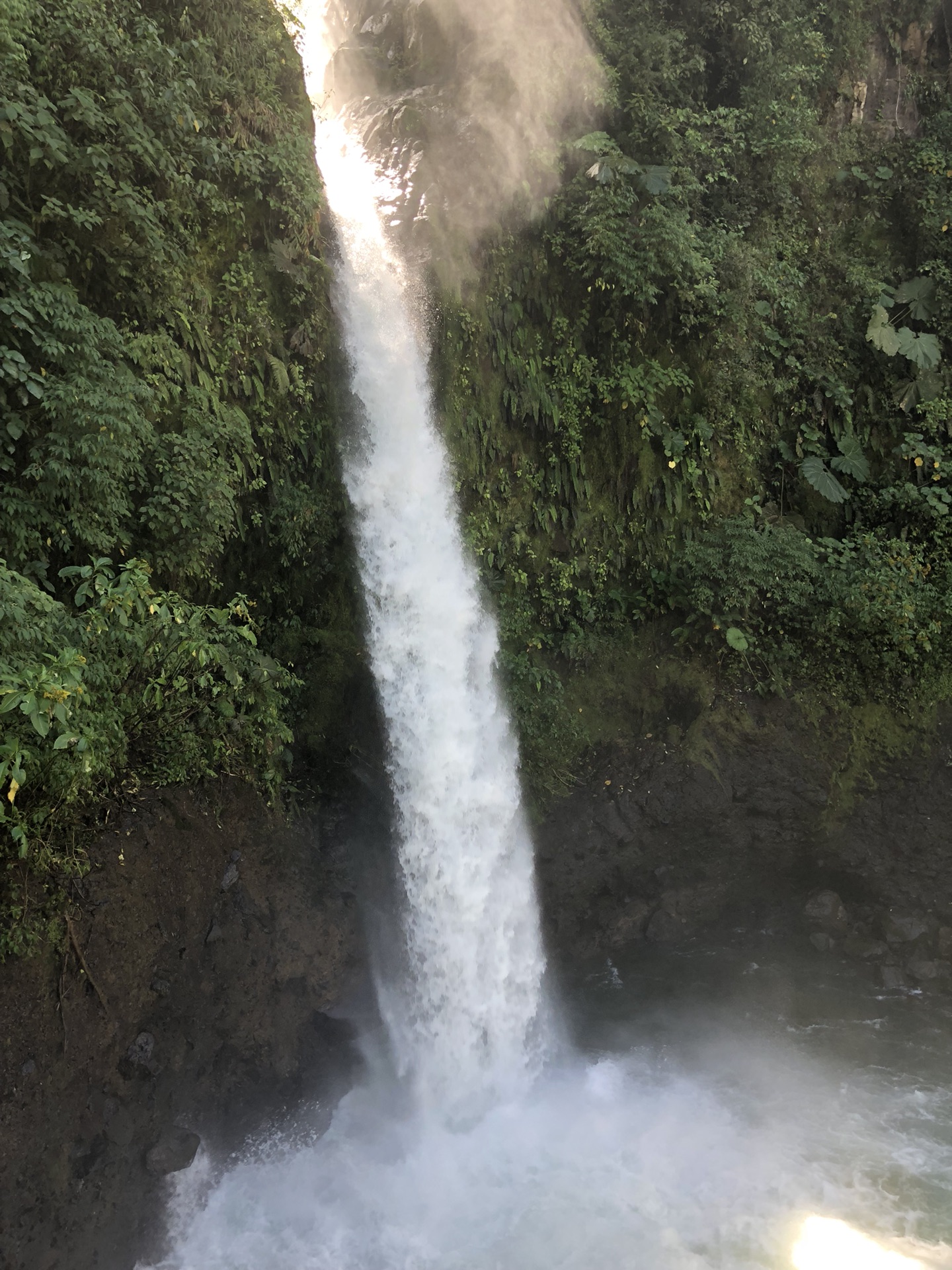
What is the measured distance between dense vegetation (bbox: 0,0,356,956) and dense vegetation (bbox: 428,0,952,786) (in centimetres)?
195

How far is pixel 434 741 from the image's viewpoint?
7660 millimetres

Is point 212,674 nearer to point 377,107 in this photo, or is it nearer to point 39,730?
point 39,730

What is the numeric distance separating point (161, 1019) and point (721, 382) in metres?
8.63

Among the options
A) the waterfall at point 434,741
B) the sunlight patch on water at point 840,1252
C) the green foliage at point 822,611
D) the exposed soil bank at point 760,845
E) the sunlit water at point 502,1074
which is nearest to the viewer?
the sunlight patch on water at point 840,1252

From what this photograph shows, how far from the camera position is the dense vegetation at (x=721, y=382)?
28.5 feet

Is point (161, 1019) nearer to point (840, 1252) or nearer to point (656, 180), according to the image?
point (840, 1252)

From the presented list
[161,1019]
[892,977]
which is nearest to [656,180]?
[892,977]

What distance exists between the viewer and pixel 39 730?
392 cm

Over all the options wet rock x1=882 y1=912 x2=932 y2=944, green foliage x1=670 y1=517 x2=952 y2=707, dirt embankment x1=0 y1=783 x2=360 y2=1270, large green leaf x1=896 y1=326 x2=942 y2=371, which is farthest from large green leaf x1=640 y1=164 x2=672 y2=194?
wet rock x1=882 y1=912 x2=932 y2=944

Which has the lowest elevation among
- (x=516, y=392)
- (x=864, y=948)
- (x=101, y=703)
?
(x=864, y=948)

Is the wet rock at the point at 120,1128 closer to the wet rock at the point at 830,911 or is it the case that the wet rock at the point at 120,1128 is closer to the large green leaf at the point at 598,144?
the wet rock at the point at 830,911

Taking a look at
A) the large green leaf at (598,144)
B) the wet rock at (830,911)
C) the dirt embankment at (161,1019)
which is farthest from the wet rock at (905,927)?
the large green leaf at (598,144)

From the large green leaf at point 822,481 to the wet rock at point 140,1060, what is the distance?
8.72 m

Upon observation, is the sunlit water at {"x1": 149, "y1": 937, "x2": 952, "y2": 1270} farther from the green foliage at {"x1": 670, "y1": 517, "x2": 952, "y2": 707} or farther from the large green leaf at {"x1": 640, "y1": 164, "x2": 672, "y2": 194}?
the large green leaf at {"x1": 640, "y1": 164, "x2": 672, "y2": 194}
